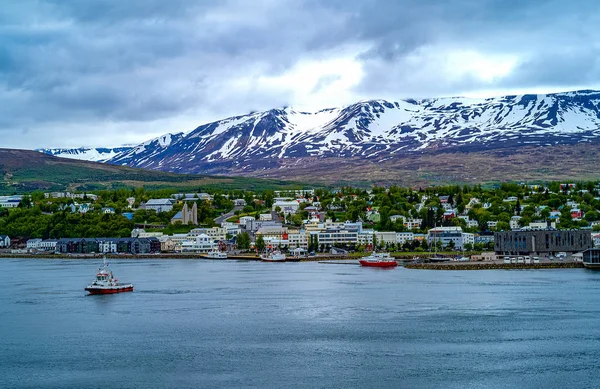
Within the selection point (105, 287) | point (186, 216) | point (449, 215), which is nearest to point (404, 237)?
point (449, 215)

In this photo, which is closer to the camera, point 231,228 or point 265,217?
point 231,228

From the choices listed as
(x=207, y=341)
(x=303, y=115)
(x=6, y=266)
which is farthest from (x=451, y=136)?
(x=207, y=341)

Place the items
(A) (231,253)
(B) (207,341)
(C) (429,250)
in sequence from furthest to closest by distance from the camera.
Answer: (A) (231,253)
(C) (429,250)
(B) (207,341)

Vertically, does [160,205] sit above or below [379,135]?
below

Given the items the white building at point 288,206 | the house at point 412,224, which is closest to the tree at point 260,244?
the house at point 412,224

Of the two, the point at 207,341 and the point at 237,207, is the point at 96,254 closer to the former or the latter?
the point at 237,207

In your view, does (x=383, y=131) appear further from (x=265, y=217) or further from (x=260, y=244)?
(x=260, y=244)
